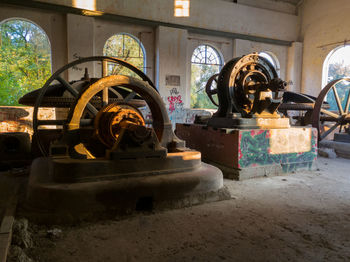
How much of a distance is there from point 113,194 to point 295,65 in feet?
35.6

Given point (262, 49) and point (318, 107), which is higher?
point (262, 49)

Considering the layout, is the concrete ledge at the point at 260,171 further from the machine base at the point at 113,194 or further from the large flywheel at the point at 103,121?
the large flywheel at the point at 103,121

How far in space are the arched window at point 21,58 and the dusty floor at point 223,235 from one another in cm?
704

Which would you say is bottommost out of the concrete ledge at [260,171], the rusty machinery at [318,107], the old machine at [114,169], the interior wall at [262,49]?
the concrete ledge at [260,171]

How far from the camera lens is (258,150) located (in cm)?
382

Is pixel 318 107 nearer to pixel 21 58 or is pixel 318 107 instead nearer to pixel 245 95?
pixel 245 95

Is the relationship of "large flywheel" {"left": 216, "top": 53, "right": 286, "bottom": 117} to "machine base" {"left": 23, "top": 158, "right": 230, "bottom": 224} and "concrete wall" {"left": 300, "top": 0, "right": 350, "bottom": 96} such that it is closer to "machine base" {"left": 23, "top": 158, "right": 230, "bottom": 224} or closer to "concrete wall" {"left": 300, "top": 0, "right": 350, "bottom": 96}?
"machine base" {"left": 23, "top": 158, "right": 230, "bottom": 224}

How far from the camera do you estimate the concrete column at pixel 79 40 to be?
7.46 meters

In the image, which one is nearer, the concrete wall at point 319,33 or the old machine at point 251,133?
the old machine at point 251,133

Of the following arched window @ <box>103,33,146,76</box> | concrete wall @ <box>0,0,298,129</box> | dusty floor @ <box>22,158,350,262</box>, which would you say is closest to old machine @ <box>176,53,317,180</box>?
dusty floor @ <box>22,158,350,262</box>

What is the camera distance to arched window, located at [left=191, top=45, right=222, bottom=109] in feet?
31.6

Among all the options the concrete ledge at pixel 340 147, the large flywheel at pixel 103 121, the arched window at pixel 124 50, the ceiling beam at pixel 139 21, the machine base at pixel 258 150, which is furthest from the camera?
the arched window at pixel 124 50

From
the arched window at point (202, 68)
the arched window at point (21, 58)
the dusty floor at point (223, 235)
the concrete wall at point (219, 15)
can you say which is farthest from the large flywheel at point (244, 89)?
the arched window at point (21, 58)

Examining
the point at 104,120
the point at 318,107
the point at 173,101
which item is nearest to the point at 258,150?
the point at 318,107
